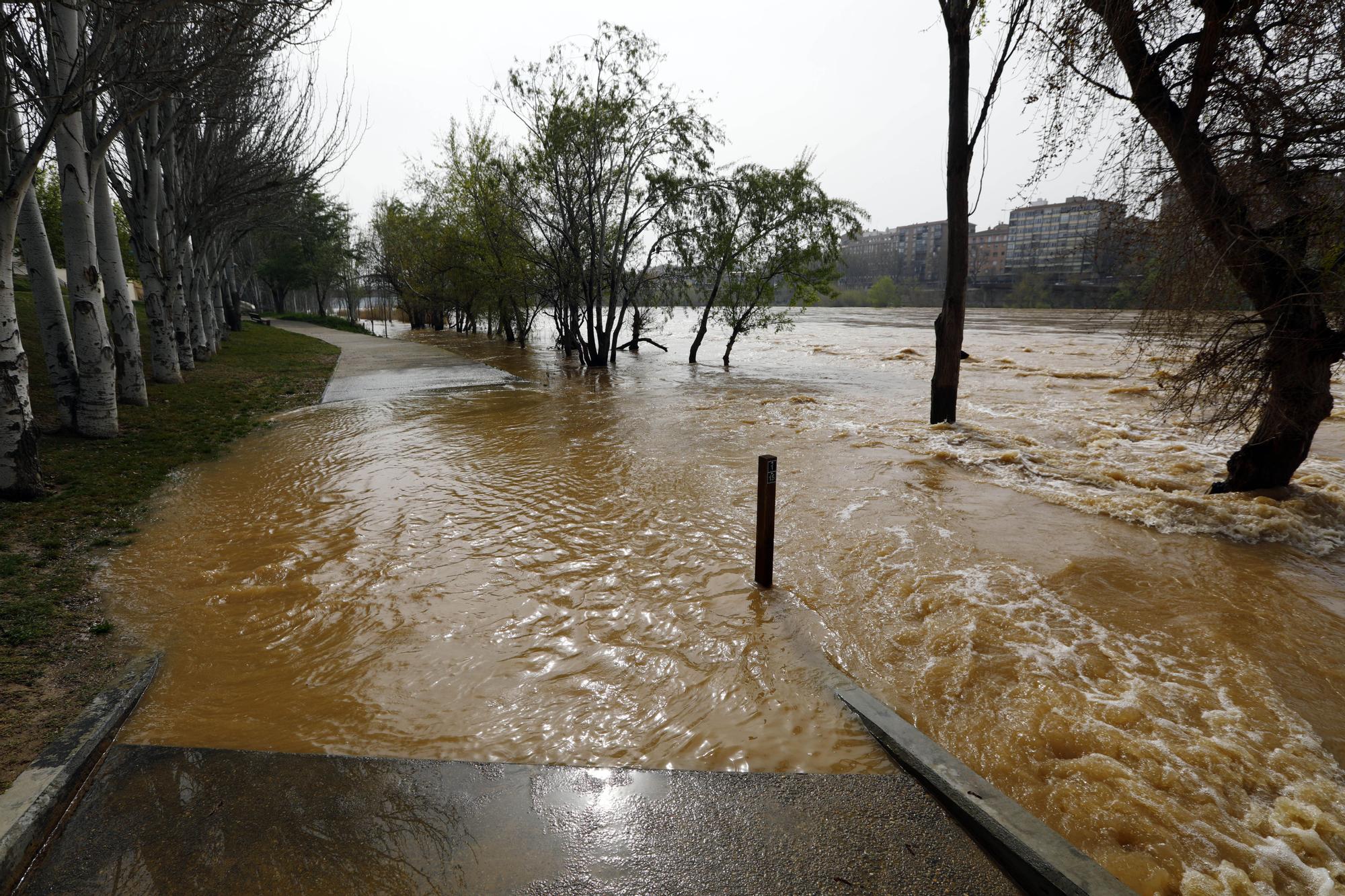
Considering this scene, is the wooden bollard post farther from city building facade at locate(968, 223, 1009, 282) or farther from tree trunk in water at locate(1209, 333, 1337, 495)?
city building facade at locate(968, 223, 1009, 282)

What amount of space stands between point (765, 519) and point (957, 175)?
28.4 feet

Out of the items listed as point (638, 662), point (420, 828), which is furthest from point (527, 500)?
point (420, 828)

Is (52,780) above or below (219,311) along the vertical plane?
below

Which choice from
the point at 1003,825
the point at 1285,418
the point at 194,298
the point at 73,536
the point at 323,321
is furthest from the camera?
the point at 323,321

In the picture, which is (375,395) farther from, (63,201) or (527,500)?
(527,500)

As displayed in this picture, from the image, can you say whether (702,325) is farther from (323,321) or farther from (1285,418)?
(323,321)

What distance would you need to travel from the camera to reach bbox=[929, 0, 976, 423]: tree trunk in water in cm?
1010

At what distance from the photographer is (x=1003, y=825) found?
8.88ft

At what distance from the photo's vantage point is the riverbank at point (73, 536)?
3.48 m

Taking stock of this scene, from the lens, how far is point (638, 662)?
4383 mm

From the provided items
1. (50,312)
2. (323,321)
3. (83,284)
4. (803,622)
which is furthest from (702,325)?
(323,321)

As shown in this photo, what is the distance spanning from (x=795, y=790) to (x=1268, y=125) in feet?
23.1

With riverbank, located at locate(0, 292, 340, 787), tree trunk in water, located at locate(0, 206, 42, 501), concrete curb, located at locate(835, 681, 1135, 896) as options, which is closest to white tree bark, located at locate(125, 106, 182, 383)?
riverbank, located at locate(0, 292, 340, 787)

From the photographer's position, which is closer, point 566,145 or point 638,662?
point 638,662
